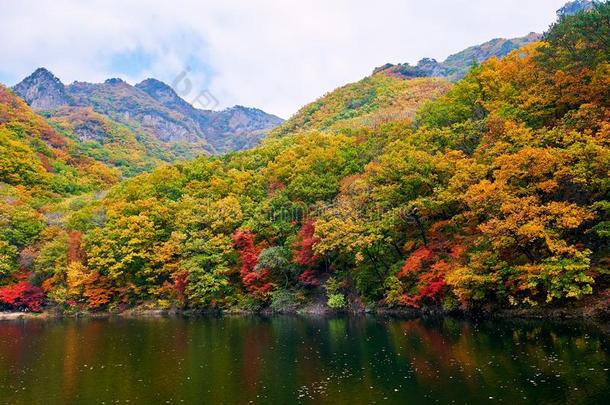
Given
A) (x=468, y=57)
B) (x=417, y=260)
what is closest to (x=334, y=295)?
Result: (x=417, y=260)

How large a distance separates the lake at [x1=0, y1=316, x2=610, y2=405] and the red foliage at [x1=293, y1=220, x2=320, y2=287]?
35.7 feet

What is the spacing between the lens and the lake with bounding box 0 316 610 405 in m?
14.5

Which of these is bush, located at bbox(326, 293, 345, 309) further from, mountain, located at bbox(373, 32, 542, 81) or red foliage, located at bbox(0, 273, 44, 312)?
mountain, located at bbox(373, 32, 542, 81)

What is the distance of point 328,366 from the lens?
1905 centimetres

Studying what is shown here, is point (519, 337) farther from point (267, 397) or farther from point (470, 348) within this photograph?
point (267, 397)

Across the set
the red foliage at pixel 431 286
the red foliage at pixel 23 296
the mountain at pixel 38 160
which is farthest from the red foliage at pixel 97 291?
the red foliage at pixel 431 286

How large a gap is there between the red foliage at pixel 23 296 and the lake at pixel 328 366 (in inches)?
964

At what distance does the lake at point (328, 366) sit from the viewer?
14.5 metres

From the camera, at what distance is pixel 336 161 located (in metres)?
51.9

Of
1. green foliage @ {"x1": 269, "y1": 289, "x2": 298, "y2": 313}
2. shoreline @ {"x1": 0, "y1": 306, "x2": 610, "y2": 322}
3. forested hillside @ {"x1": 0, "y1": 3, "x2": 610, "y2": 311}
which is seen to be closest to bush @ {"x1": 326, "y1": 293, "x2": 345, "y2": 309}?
forested hillside @ {"x1": 0, "y1": 3, "x2": 610, "y2": 311}

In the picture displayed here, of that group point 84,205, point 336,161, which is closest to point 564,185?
point 336,161

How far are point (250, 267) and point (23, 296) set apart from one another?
91.6 ft

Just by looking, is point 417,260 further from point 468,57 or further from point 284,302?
point 468,57

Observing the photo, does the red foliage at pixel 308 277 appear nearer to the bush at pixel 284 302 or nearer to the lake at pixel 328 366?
the bush at pixel 284 302
